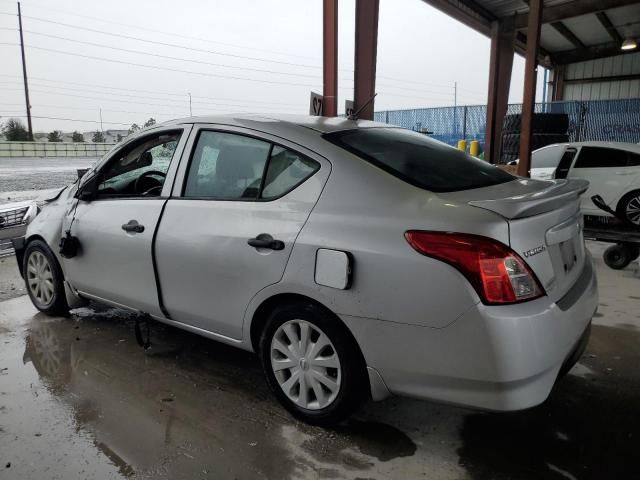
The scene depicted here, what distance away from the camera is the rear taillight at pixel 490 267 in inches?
70.7

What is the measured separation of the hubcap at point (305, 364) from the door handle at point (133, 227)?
1110mm

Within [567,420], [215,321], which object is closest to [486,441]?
[567,420]

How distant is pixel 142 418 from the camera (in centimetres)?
248

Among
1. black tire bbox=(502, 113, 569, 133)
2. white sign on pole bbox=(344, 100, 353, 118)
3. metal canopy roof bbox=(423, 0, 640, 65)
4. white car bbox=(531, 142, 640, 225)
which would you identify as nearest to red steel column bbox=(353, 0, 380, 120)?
white sign on pole bbox=(344, 100, 353, 118)

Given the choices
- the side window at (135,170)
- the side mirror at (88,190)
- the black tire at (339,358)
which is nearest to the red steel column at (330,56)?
the side window at (135,170)

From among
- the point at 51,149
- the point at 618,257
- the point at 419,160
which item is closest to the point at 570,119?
the point at 618,257

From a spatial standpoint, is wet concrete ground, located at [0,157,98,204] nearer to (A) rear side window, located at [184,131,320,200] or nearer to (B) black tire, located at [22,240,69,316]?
(B) black tire, located at [22,240,69,316]

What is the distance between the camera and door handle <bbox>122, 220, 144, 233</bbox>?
2.89 m

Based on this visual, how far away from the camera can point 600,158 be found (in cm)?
784

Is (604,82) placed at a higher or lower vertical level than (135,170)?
higher

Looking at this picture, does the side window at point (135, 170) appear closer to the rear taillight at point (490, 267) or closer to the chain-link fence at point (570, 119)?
the rear taillight at point (490, 267)

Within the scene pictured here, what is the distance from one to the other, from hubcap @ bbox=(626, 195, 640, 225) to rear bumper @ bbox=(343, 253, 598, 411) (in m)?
6.55

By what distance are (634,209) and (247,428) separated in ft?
24.3

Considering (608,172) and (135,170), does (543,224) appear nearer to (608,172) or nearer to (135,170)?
(135,170)
